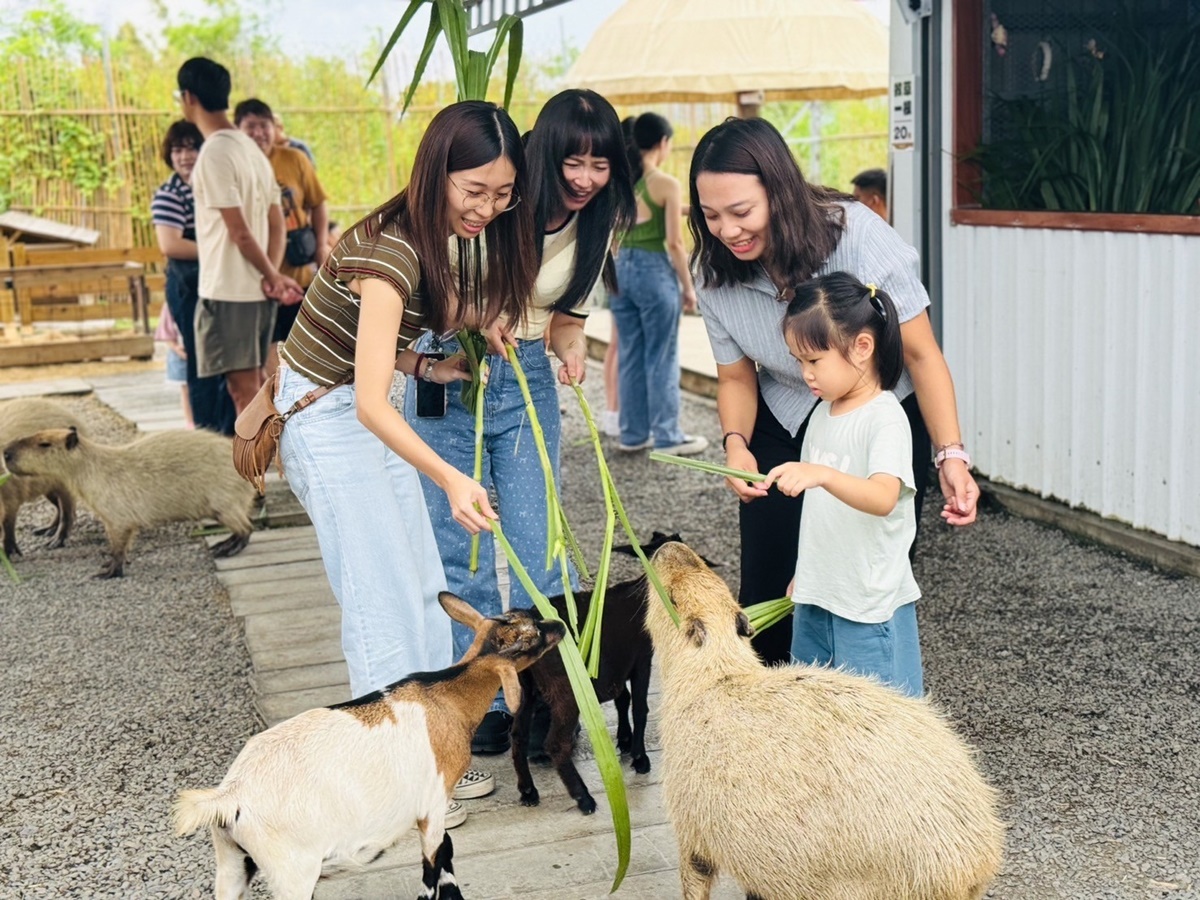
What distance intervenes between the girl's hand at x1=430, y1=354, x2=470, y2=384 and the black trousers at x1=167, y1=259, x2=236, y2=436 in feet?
13.6

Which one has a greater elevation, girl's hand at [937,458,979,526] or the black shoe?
girl's hand at [937,458,979,526]

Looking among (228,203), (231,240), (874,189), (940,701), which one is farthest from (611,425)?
(940,701)

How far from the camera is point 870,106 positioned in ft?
62.5

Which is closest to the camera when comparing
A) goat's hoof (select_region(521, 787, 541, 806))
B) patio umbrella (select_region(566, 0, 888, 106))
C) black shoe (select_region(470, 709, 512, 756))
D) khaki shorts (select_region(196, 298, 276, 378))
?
goat's hoof (select_region(521, 787, 541, 806))

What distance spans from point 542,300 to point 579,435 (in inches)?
201

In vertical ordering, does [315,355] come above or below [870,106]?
below

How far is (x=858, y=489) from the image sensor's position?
2.53m

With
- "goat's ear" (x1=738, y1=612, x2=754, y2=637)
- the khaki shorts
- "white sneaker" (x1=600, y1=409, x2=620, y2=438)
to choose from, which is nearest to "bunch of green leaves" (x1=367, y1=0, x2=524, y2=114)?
"goat's ear" (x1=738, y1=612, x2=754, y2=637)

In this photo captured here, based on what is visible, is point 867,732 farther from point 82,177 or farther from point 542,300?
point 82,177

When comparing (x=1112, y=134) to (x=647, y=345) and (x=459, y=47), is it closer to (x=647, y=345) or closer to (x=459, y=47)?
(x=647, y=345)

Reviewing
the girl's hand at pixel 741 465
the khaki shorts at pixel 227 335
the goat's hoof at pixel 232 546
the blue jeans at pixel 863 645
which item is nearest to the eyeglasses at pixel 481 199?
the girl's hand at pixel 741 465

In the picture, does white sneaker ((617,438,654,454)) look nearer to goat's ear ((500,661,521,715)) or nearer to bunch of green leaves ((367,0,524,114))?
bunch of green leaves ((367,0,524,114))

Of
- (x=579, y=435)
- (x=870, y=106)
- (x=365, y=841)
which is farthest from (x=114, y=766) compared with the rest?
(x=870, y=106)

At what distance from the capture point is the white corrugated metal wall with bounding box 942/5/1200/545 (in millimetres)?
5172
